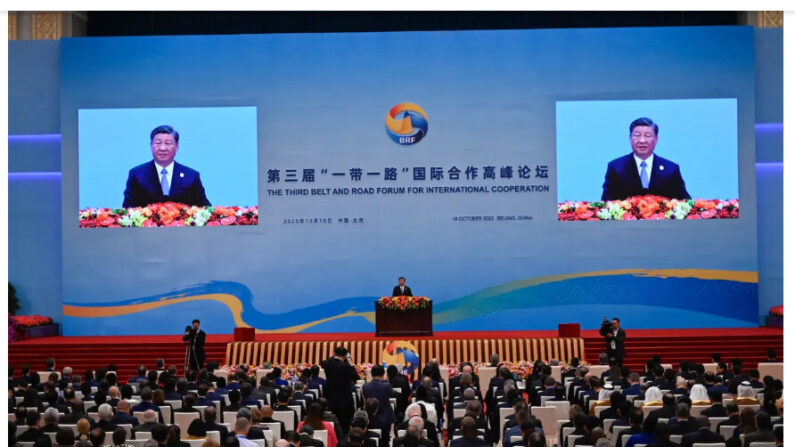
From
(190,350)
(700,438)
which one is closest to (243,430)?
(700,438)

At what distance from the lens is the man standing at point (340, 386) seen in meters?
10.2

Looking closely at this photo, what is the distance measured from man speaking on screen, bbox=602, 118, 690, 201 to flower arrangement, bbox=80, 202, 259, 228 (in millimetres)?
6549

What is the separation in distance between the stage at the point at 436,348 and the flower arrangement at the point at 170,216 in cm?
232

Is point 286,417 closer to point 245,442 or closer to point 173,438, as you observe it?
point 245,442

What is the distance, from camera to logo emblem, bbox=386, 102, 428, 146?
19.0m

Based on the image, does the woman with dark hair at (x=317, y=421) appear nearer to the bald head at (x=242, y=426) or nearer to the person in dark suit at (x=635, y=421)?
the bald head at (x=242, y=426)

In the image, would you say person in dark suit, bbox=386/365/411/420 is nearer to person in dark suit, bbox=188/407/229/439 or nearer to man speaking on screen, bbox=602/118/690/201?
person in dark suit, bbox=188/407/229/439

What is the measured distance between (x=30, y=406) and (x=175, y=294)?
9303mm

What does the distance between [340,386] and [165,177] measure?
986 centimetres

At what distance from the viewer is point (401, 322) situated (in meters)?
16.8

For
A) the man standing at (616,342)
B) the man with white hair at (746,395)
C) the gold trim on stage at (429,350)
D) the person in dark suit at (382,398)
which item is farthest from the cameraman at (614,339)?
the person in dark suit at (382,398)

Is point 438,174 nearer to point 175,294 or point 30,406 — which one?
point 175,294

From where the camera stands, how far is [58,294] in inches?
781
